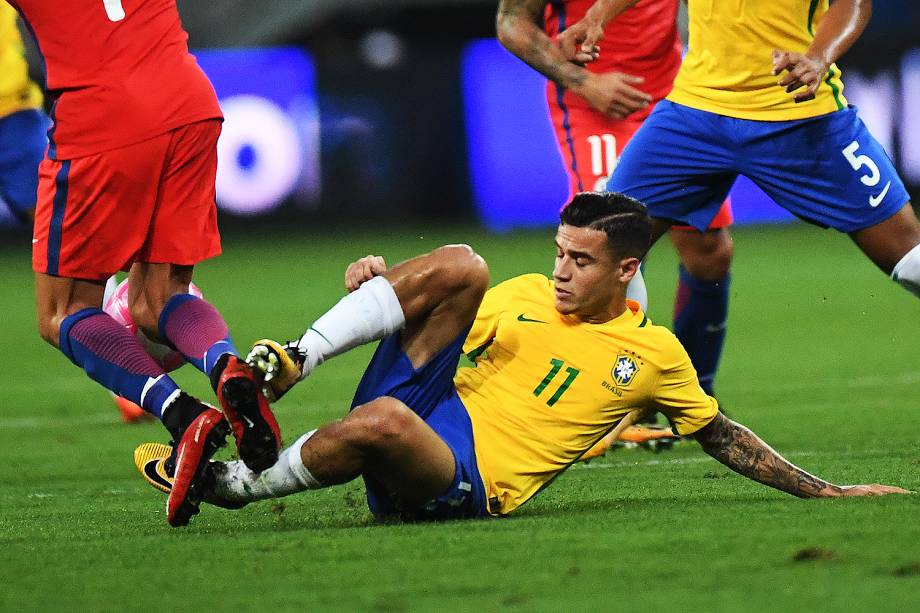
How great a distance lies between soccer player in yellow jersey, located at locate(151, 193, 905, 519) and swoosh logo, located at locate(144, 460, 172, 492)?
0.95 ft

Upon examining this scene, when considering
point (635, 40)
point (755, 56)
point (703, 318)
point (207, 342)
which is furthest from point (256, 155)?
point (207, 342)

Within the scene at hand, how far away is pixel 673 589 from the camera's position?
355 centimetres

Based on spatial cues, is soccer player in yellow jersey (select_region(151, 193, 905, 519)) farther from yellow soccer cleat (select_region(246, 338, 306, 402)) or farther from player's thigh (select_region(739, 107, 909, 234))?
player's thigh (select_region(739, 107, 909, 234))

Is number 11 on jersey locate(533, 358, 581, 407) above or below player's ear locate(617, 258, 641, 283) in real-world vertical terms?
below

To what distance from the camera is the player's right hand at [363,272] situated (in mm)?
4598

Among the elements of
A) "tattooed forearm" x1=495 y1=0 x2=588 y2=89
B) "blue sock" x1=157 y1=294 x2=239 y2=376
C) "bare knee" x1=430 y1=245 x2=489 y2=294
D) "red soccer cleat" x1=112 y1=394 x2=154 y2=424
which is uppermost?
"tattooed forearm" x1=495 y1=0 x2=588 y2=89

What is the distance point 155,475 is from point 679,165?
214cm

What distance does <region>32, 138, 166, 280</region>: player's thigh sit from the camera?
5.02 metres

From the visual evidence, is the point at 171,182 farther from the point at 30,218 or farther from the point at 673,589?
the point at 30,218

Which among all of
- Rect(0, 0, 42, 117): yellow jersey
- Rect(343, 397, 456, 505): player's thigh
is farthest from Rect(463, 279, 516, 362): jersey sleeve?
Rect(0, 0, 42, 117): yellow jersey

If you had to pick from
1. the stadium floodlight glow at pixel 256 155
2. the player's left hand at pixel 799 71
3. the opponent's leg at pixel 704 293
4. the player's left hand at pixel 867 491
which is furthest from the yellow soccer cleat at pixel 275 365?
the stadium floodlight glow at pixel 256 155

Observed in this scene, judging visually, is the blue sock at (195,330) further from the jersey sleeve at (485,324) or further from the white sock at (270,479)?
the jersey sleeve at (485,324)

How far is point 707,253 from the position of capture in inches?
266

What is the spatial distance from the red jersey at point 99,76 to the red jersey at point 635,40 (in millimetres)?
2357
